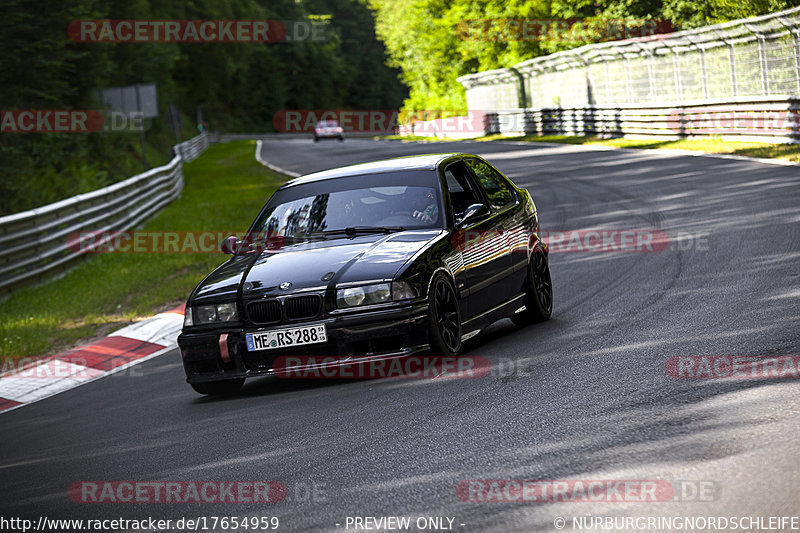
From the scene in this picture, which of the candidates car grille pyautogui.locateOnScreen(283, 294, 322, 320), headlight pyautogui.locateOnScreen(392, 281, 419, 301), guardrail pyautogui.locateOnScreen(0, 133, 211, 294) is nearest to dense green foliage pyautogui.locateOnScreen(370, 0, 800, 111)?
guardrail pyautogui.locateOnScreen(0, 133, 211, 294)

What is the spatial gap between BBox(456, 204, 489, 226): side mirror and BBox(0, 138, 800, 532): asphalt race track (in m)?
0.94

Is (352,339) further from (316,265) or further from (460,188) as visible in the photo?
(460,188)

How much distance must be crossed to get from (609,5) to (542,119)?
39.9 ft

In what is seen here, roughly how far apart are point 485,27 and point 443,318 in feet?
203

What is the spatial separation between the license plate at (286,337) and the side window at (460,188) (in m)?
1.79

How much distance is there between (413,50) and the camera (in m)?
85.2

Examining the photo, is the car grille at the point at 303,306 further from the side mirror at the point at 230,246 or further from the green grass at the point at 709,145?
the green grass at the point at 709,145

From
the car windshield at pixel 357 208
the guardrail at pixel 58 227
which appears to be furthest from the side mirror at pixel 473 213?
the guardrail at pixel 58 227

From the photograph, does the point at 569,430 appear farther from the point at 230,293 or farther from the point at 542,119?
the point at 542,119

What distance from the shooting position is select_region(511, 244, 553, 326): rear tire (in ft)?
28.7

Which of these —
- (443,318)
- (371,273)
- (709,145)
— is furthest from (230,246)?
(709,145)

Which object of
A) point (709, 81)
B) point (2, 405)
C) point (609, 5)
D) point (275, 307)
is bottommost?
point (2, 405)

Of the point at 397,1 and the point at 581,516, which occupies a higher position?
the point at 397,1

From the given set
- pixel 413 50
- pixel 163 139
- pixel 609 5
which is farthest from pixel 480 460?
pixel 413 50
